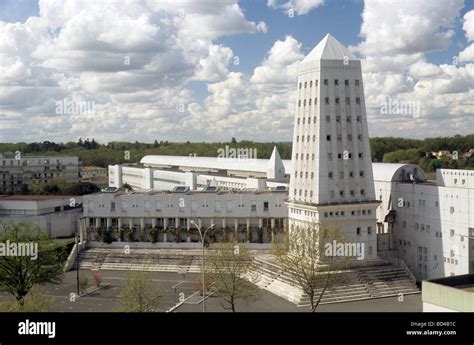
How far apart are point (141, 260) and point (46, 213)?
18.8 m

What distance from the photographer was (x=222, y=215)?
178ft

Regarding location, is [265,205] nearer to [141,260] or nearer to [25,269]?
[141,260]

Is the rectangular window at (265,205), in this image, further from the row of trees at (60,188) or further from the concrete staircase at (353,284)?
the row of trees at (60,188)

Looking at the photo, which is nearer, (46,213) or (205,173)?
(46,213)

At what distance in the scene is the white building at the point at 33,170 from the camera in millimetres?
100875

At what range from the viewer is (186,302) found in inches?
1556

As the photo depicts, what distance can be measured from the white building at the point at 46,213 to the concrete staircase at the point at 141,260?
1076 cm

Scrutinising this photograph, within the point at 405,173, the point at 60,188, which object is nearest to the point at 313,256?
the point at 405,173

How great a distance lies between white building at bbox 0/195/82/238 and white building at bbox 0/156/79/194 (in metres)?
34.9

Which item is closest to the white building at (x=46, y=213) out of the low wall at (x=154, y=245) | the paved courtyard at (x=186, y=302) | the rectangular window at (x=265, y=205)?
the low wall at (x=154, y=245)

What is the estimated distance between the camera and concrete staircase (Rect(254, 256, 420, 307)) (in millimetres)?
39719
